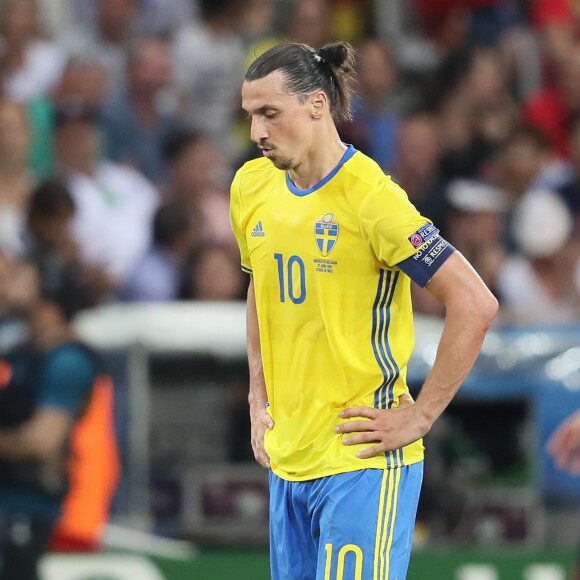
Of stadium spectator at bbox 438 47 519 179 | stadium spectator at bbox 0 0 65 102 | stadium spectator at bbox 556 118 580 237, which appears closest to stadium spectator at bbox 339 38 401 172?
stadium spectator at bbox 438 47 519 179

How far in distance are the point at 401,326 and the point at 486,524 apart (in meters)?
3.53

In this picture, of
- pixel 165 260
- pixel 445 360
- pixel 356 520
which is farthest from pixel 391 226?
pixel 165 260

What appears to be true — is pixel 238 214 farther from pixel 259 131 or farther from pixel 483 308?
pixel 483 308

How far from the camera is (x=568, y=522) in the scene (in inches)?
303

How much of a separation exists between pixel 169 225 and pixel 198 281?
0.58m

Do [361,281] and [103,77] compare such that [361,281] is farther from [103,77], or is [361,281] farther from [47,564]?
[103,77]

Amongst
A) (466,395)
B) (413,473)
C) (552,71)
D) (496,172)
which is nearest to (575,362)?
(466,395)

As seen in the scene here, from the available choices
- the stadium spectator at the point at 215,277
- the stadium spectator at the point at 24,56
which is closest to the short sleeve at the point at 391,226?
the stadium spectator at the point at 215,277

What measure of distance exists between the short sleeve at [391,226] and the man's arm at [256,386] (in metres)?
0.63

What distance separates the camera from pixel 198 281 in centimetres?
806

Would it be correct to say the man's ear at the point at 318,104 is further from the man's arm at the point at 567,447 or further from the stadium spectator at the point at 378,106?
the stadium spectator at the point at 378,106

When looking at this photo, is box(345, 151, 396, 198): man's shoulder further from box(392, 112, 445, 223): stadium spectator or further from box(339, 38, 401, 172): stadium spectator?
box(339, 38, 401, 172): stadium spectator

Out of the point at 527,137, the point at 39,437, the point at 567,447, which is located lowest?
the point at 567,447

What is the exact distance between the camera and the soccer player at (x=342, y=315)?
4.20 m
